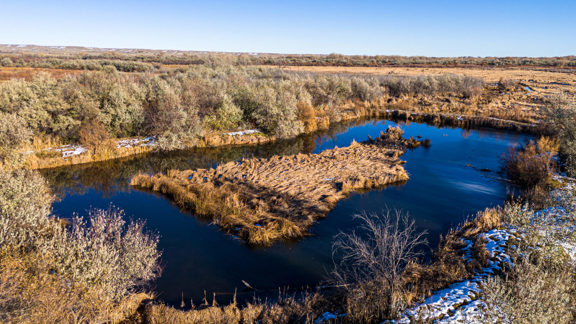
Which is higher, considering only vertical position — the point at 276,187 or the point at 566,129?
the point at 566,129

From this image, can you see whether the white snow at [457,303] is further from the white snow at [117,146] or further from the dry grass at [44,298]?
the white snow at [117,146]

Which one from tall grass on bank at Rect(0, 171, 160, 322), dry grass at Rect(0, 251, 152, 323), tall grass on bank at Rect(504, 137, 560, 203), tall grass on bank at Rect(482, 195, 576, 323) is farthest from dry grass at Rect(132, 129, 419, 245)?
tall grass on bank at Rect(482, 195, 576, 323)

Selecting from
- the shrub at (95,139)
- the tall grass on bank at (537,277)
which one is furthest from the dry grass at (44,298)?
the shrub at (95,139)

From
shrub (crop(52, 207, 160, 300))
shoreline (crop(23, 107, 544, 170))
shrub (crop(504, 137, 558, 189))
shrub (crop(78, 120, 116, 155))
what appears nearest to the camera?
shrub (crop(52, 207, 160, 300))

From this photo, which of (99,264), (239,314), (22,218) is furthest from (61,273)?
(239,314)

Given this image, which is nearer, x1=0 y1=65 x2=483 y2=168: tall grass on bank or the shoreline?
the shoreline

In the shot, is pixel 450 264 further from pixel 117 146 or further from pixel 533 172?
pixel 117 146

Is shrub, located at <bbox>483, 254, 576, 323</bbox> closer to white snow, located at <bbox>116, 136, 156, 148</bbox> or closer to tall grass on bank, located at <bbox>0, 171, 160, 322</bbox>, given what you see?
tall grass on bank, located at <bbox>0, 171, 160, 322</bbox>
